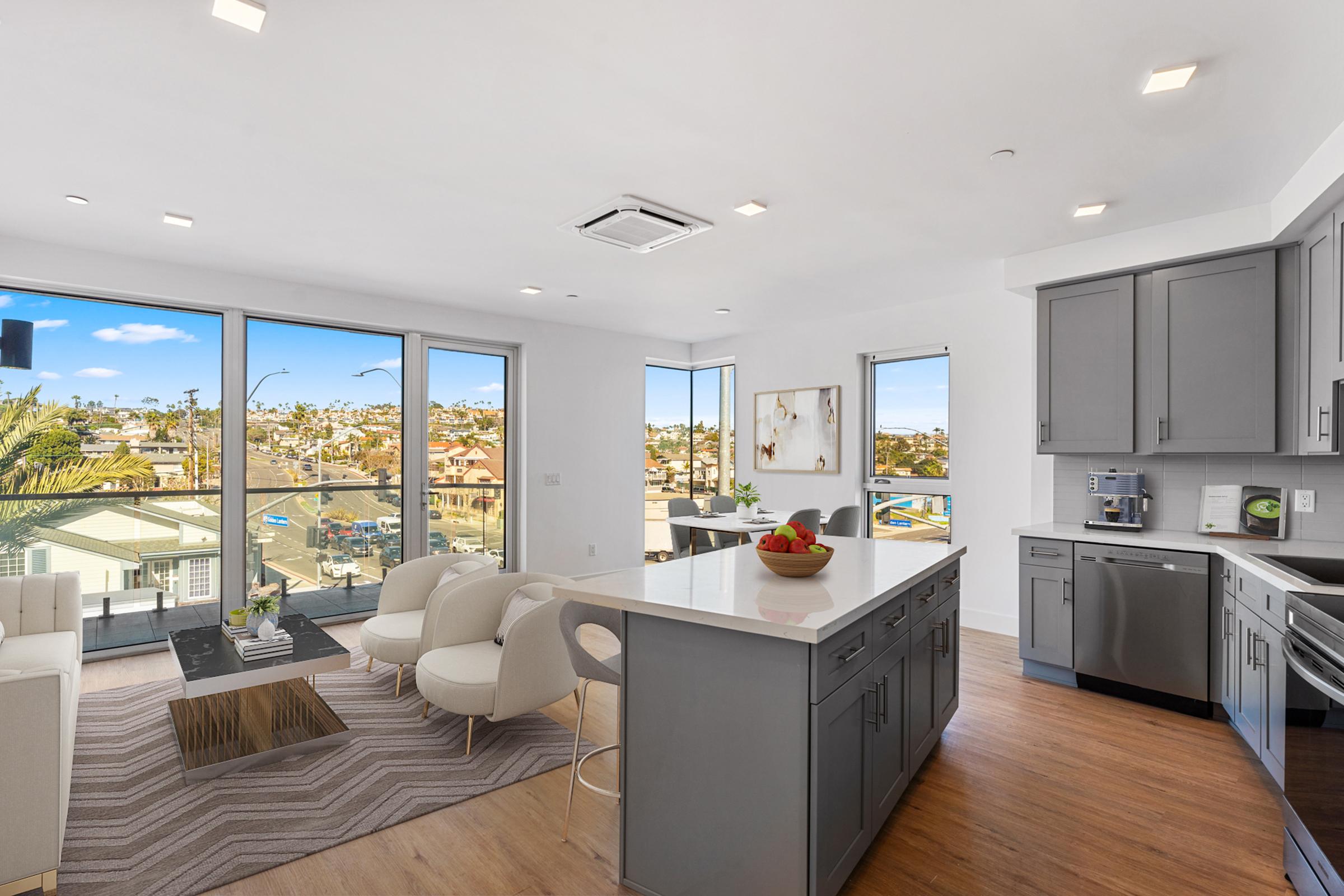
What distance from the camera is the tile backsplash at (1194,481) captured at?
3404 millimetres

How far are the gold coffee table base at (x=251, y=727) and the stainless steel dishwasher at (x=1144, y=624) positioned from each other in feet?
12.8

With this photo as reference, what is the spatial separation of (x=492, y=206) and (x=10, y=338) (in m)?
3.25

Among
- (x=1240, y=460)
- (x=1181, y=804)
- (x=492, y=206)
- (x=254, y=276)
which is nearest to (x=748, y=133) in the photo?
(x=492, y=206)

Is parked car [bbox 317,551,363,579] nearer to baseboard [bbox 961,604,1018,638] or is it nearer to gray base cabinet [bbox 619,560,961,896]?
gray base cabinet [bbox 619,560,961,896]

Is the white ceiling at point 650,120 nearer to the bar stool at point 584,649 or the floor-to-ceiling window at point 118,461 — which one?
the floor-to-ceiling window at point 118,461

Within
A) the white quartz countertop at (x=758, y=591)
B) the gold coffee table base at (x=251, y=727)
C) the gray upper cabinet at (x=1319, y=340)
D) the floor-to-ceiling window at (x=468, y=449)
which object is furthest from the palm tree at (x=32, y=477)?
the gray upper cabinet at (x=1319, y=340)

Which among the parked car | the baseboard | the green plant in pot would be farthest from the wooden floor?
the parked car

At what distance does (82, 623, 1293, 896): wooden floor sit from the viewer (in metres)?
2.11

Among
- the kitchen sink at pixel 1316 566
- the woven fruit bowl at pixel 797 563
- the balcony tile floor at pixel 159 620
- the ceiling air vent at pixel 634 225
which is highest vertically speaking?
the ceiling air vent at pixel 634 225

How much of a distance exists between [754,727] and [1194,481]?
3.53 meters

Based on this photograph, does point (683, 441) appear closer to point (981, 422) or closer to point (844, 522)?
point (844, 522)

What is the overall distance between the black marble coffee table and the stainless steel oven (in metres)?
3.51

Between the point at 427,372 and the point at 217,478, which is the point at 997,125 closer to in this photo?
the point at 427,372

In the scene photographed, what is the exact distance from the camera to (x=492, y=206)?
3.42 m
